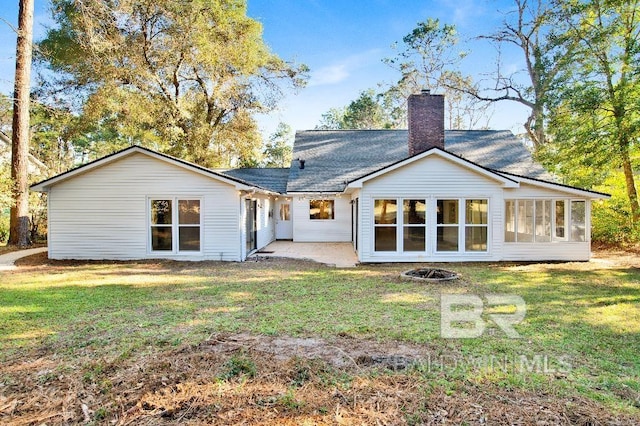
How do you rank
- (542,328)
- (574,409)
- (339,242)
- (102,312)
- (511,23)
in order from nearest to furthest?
1. (574,409)
2. (542,328)
3. (102,312)
4. (339,242)
5. (511,23)

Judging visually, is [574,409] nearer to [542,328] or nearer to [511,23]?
[542,328]

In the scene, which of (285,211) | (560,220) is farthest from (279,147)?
(560,220)

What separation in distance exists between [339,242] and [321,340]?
13.9 meters

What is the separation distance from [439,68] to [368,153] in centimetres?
1620

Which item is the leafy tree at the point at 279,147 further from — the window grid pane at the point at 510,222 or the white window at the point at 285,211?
the window grid pane at the point at 510,222

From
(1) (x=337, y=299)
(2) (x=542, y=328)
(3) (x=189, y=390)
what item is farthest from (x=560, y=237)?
(3) (x=189, y=390)

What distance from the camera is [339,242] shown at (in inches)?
753

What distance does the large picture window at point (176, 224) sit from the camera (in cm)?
1308

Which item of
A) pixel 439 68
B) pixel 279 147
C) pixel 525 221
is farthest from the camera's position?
pixel 279 147

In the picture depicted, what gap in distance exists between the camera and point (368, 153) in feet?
67.8

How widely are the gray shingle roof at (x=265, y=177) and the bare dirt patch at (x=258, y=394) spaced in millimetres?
14976

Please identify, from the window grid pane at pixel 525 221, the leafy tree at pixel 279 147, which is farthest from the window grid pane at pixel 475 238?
the leafy tree at pixel 279 147

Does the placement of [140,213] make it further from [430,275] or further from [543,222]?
[543,222]

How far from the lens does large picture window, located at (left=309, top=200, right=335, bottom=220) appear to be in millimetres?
19344
